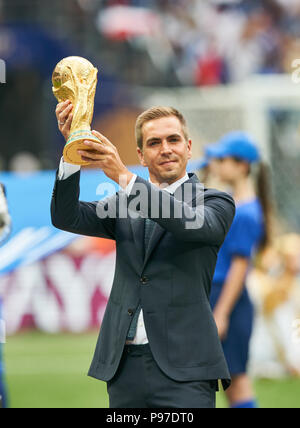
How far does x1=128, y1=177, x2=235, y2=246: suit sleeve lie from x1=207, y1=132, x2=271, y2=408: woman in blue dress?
5.38ft

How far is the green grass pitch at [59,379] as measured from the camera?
625 cm

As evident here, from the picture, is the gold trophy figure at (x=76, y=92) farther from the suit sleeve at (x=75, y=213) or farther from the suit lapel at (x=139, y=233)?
the suit lapel at (x=139, y=233)

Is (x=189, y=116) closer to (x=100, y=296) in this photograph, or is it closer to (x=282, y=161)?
(x=282, y=161)

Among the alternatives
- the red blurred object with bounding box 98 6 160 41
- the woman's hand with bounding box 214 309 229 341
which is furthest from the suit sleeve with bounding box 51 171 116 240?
the red blurred object with bounding box 98 6 160 41

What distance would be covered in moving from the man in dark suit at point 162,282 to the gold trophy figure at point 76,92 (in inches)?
2.1

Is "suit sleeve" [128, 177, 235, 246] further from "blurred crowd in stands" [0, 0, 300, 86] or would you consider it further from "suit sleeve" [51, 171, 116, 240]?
"blurred crowd in stands" [0, 0, 300, 86]

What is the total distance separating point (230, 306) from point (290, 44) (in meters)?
9.85

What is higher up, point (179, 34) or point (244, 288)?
point (179, 34)

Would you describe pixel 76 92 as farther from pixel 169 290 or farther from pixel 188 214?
pixel 169 290

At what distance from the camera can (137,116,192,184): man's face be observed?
9.89 ft

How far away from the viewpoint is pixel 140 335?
2.96 metres

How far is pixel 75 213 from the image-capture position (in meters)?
3.05

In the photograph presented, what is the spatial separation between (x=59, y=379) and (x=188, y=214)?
506 centimetres

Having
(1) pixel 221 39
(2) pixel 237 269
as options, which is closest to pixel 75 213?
(2) pixel 237 269
